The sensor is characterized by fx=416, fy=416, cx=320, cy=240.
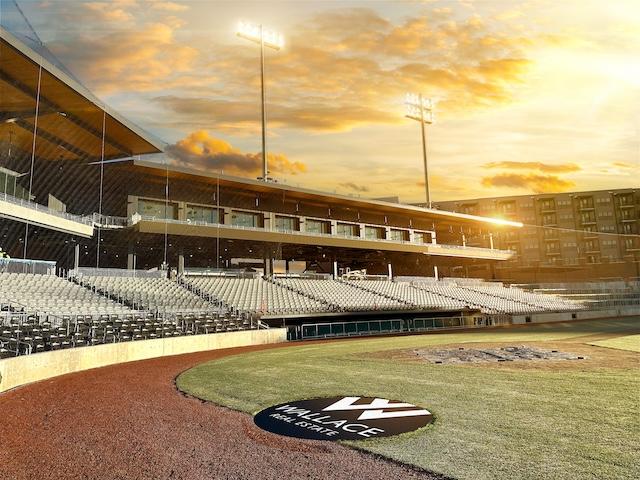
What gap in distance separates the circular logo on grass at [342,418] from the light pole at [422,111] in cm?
5555

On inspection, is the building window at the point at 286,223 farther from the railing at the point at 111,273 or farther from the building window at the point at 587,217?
the building window at the point at 587,217

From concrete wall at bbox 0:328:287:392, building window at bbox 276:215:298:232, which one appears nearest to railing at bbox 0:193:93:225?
concrete wall at bbox 0:328:287:392

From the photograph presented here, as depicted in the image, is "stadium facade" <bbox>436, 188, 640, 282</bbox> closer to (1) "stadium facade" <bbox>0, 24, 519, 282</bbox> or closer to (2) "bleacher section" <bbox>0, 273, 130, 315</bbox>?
(1) "stadium facade" <bbox>0, 24, 519, 282</bbox>

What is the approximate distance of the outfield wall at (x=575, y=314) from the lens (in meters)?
41.5

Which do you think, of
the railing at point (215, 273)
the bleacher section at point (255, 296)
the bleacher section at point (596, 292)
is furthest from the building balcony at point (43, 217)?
the bleacher section at point (596, 292)

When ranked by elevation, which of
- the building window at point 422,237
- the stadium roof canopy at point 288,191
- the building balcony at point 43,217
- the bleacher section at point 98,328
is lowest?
the bleacher section at point 98,328

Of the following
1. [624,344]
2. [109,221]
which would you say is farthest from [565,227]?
[109,221]

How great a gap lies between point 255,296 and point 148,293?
813cm

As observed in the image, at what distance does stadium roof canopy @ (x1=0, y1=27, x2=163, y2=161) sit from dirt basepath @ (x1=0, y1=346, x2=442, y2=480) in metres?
19.0

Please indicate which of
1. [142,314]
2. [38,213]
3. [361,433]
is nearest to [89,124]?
[38,213]

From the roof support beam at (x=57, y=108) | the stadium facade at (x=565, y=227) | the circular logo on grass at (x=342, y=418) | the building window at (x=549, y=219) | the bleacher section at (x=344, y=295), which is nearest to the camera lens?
the circular logo on grass at (x=342, y=418)

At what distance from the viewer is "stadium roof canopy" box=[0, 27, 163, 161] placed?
878 inches

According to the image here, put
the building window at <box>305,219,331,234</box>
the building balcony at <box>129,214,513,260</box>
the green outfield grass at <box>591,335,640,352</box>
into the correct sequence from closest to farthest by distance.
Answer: the green outfield grass at <box>591,335,640,352</box> < the building balcony at <box>129,214,513,260</box> < the building window at <box>305,219,331,234</box>

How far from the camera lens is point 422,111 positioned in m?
63.6
